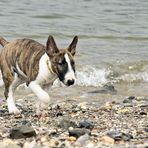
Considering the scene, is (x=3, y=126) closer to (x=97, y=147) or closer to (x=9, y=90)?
(x=9, y=90)

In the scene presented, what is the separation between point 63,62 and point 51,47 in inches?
14.5

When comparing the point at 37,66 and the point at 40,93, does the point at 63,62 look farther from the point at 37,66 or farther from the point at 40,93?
the point at 40,93

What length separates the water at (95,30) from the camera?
47.5 feet

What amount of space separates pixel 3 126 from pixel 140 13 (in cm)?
1780

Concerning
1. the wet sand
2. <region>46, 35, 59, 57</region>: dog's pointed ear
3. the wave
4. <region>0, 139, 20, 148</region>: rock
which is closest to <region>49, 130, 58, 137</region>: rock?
the wet sand

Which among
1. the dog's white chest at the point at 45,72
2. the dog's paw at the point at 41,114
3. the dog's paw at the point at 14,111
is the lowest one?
the dog's paw at the point at 14,111

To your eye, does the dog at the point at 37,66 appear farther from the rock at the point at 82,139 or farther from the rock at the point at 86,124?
the rock at the point at 82,139

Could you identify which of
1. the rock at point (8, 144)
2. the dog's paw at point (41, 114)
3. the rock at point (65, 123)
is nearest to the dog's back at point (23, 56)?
the dog's paw at point (41, 114)

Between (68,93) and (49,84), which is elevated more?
(49,84)

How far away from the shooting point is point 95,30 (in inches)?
802

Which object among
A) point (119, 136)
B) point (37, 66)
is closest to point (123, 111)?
point (37, 66)

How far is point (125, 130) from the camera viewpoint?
7336mm

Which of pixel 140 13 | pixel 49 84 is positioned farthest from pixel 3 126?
pixel 140 13

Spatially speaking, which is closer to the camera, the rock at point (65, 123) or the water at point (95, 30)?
the rock at point (65, 123)
